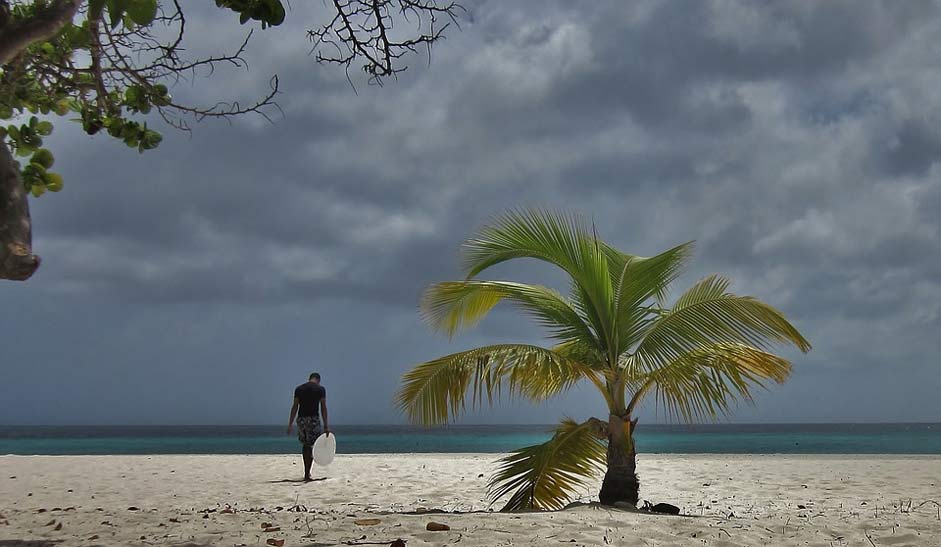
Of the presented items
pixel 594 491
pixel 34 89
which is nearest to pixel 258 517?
pixel 34 89

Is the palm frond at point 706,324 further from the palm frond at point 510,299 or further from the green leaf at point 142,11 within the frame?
the green leaf at point 142,11

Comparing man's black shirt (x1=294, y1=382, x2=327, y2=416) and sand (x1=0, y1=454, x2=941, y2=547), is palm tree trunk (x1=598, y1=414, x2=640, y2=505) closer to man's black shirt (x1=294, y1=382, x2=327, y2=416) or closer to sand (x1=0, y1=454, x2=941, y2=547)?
sand (x1=0, y1=454, x2=941, y2=547)

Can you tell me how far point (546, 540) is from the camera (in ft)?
16.5

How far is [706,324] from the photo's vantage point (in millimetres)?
7707

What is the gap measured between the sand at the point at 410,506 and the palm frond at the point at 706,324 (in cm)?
168

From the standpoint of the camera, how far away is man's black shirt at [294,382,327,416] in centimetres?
1113

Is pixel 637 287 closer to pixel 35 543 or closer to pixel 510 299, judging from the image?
pixel 510 299

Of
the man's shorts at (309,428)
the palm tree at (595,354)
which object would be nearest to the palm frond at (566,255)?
the palm tree at (595,354)

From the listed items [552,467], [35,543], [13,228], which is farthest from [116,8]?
[552,467]

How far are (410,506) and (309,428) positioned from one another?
3.09 metres

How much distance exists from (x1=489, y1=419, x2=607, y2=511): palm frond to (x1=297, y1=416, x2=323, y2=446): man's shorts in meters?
4.23

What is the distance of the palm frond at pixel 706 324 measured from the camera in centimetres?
750

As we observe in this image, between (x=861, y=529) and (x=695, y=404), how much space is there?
1.96 meters

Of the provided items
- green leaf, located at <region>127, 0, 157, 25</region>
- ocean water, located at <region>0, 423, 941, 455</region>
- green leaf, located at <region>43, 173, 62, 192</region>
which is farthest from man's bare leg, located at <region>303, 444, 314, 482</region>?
green leaf, located at <region>127, 0, 157, 25</region>
